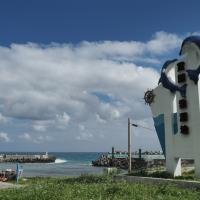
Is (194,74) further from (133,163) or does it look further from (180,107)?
(133,163)

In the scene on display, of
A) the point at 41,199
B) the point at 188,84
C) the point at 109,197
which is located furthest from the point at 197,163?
the point at 41,199

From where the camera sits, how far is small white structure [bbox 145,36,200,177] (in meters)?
27.4

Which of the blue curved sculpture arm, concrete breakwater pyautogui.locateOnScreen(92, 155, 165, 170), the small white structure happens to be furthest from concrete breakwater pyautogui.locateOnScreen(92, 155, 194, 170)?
the blue curved sculpture arm

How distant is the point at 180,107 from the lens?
1124 inches

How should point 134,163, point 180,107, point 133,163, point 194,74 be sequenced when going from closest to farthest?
point 194,74 → point 180,107 → point 134,163 → point 133,163

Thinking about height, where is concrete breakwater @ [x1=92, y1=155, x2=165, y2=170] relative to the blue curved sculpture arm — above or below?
below

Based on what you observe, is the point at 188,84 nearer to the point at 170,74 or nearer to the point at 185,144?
the point at 170,74

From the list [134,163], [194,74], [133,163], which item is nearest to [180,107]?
[194,74]

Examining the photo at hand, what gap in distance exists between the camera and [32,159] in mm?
127938

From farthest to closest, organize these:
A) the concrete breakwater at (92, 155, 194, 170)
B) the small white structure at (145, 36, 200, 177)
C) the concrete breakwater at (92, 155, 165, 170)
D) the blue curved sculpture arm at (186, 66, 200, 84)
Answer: the concrete breakwater at (92, 155, 165, 170)
the concrete breakwater at (92, 155, 194, 170)
the small white structure at (145, 36, 200, 177)
the blue curved sculpture arm at (186, 66, 200, 84)

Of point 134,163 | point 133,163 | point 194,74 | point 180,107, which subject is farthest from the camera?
point 133,163

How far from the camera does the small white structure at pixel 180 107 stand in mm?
A: 27375

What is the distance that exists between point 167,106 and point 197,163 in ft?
15.2

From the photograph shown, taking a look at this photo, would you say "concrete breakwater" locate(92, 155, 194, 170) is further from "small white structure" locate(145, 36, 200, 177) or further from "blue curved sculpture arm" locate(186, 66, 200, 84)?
"blue curved sculpture arm" locate(186, 66, 200, 84)
